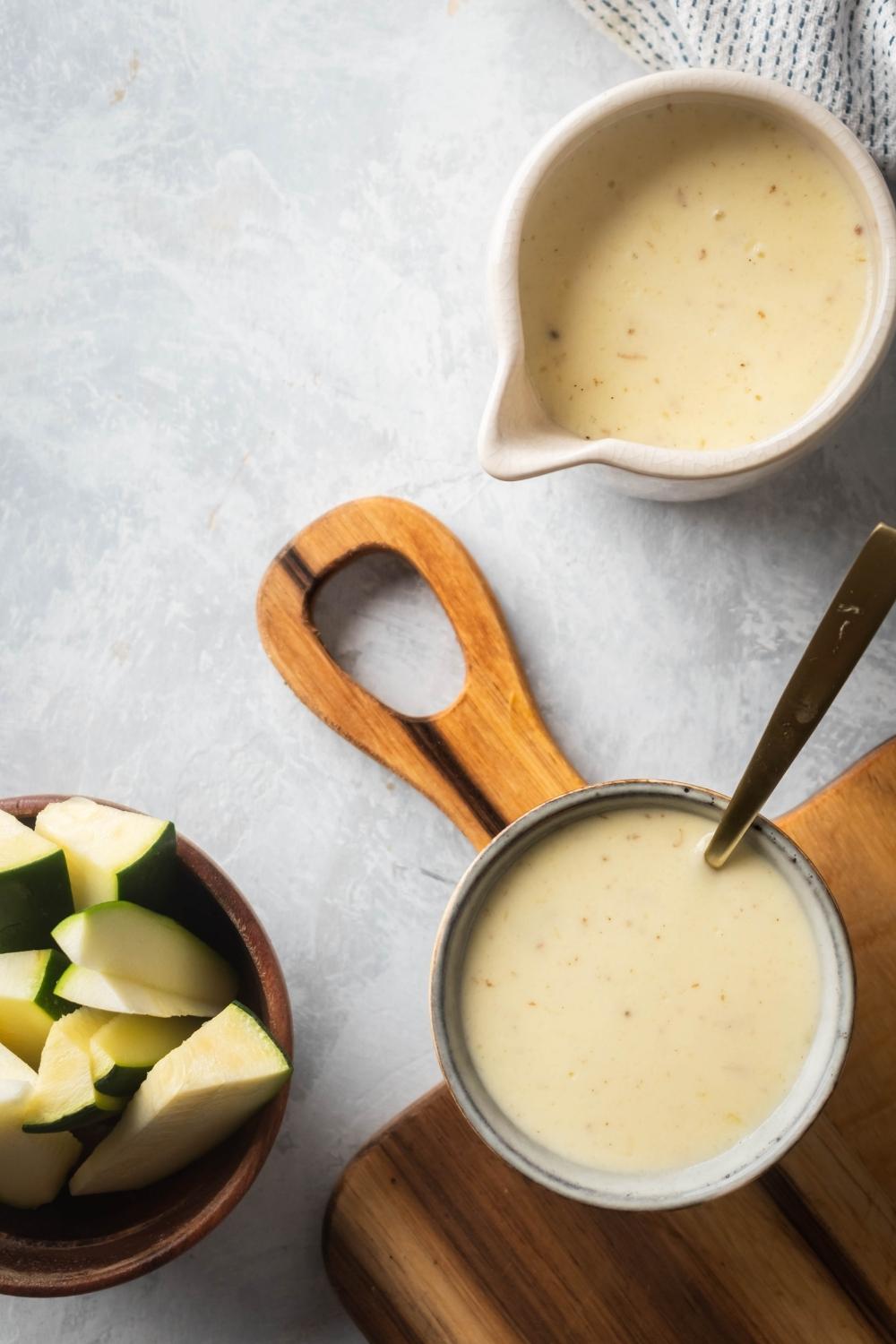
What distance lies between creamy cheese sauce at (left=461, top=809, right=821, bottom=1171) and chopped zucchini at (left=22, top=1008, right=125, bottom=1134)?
293 millimetres

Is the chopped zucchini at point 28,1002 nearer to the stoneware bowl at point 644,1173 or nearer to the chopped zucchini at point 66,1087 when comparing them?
the chopped zucchini at point 66,1087

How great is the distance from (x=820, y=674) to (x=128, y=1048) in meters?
0.57

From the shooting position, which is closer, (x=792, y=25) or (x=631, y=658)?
(x=792, y=25)

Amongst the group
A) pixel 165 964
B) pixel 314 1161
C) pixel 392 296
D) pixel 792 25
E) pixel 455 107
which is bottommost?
pixel 314 1161

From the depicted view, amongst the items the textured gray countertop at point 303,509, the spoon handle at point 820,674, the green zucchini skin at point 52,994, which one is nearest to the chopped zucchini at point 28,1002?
the green zucchini skin at point 52,994

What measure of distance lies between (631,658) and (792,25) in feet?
1.71

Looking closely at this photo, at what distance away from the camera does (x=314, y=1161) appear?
1.13 m

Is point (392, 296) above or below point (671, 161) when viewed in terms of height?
below

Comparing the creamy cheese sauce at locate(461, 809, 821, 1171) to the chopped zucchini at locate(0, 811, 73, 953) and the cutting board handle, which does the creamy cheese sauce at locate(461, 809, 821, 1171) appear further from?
the chopped zucchini at locate(0, 811, 73, 953)

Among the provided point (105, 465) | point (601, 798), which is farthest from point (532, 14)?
point (601, 798)

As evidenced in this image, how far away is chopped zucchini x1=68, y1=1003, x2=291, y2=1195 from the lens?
3.04 feet

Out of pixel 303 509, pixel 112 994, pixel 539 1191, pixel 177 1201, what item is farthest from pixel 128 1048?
pixel 303 509

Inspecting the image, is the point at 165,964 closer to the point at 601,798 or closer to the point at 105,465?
the point at 601,798

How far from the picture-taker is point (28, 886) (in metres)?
0.95
